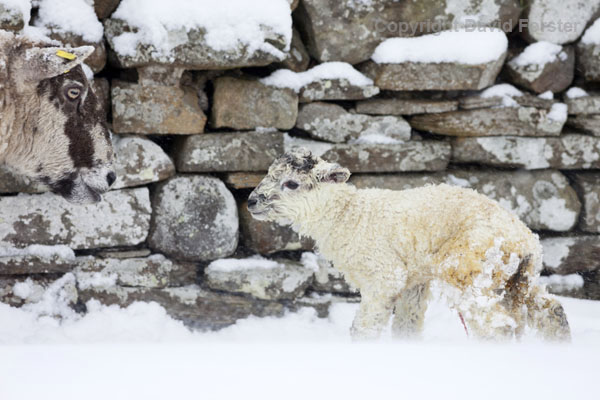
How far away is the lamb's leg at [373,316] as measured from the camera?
3416mm

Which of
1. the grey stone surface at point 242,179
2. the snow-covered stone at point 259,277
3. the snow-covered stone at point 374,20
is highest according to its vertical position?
the snow-covered stone at point 374,20

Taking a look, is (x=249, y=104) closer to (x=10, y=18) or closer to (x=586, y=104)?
(x=10, y=18)

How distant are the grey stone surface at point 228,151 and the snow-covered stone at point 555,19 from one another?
266 cm

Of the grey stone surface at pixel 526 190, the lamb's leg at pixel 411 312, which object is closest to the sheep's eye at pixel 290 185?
the lamb's leg at pixel 411 312

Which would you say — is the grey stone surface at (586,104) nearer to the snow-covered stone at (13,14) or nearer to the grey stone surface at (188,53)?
the grey stone surface at (188,53)

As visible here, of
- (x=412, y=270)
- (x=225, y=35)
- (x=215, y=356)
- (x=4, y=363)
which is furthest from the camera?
(x=225, y=35)

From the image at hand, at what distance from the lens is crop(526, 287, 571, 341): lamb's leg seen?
318 cm

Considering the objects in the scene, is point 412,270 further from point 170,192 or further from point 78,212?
point 78,212

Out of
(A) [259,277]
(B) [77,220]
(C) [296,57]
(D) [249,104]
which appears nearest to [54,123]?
(B) [77,220]

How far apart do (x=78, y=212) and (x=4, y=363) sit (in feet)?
10.1

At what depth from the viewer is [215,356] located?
1.84 meters

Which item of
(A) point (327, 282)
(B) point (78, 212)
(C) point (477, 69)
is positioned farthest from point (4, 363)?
(C) point (477, 69)

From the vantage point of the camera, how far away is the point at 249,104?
483 cm

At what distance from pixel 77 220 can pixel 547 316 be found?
354 cm
